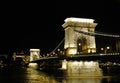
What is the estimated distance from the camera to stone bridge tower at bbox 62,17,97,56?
148 ft

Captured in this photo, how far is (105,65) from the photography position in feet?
162

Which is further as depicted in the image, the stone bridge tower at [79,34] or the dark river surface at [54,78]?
the stone bridge tower at [79,34]

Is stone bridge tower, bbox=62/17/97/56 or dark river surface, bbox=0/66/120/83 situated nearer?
dark river surface, bbox=0/66/120/83

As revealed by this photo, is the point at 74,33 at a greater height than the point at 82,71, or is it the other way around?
the point at 74,33

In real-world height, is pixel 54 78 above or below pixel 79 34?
below

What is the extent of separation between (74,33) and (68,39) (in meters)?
1.33

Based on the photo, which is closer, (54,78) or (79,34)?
(54,78)

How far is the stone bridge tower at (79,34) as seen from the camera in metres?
45.1

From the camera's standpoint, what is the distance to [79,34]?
4597cm

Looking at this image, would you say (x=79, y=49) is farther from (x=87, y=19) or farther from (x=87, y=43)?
(x=87, y=19)

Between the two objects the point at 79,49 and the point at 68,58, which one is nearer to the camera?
the point at 68,58

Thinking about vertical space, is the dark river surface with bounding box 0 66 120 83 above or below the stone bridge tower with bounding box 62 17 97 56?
below

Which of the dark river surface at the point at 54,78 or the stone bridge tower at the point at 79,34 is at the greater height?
the stone bridge tower at the point at 79,34

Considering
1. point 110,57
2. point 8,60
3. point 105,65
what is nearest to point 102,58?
point 110,57
